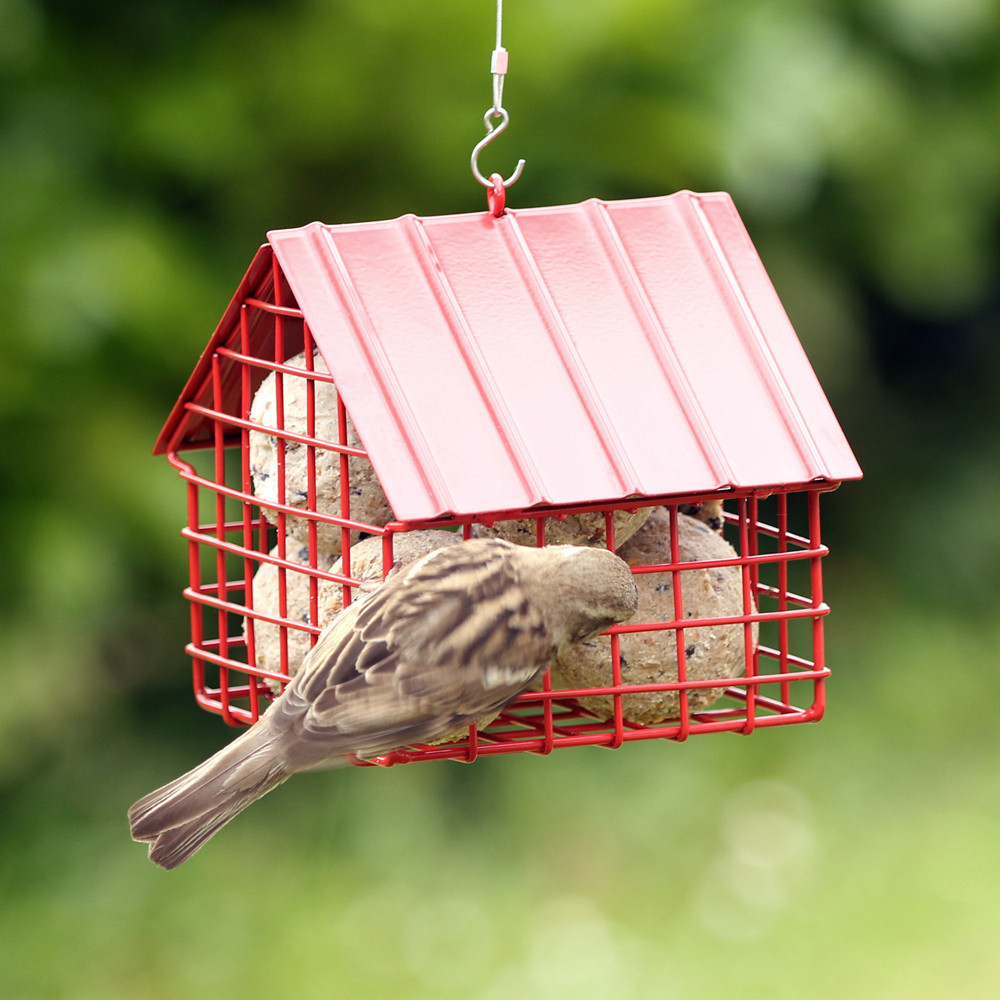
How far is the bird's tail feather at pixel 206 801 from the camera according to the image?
2.36m

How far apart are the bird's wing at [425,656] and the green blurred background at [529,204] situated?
77.5 inches

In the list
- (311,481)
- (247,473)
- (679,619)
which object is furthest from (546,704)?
(247,473)

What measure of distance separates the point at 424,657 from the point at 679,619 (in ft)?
1.45

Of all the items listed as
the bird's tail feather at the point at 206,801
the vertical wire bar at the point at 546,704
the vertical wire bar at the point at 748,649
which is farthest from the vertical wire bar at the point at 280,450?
the vertical wire bar at the point at 748,649

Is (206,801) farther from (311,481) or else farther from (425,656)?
(311,481)

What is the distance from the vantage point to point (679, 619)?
2482mm

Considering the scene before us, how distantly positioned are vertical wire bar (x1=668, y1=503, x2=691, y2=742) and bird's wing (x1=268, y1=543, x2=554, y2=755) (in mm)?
258

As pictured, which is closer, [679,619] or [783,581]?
[679,619]

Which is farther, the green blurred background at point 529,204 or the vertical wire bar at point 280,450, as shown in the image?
the green blurred background at point 529,204

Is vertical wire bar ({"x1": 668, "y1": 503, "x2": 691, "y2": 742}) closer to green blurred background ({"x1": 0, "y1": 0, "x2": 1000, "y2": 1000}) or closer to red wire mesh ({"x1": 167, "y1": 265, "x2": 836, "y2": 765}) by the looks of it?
red wire mesh ({"x1": 167, "y1": 265, "x2": 836, "y2": 765})

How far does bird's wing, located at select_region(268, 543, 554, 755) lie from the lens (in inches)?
89.3

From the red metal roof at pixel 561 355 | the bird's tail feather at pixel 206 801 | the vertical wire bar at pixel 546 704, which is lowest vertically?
the bird's tail feather at pixel 206 801

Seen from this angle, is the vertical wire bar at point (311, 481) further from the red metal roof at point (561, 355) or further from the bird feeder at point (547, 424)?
the red metal roof at point (561, 355)

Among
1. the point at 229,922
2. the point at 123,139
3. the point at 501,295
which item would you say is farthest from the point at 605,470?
the point at 229,922
